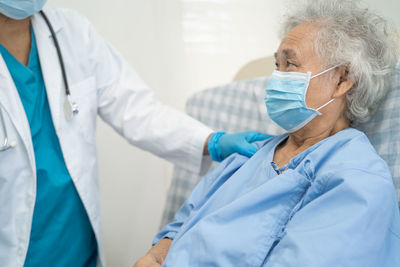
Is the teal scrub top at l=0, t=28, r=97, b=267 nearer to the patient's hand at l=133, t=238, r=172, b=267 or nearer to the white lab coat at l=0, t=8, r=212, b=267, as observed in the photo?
the white lab coat at l=0, t=8, r=212, b=267

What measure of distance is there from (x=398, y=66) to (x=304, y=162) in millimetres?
465

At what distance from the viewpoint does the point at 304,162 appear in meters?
0.92

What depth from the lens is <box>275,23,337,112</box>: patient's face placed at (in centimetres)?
98

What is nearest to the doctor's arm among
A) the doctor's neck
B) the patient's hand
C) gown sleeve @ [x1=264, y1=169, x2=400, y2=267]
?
the doctor's neck

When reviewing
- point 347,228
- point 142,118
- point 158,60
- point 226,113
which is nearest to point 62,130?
point 142,118

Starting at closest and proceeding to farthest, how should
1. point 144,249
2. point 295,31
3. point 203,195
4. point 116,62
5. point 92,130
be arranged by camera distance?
point 295,31 < point 203,195 < point 92,130 < point 116,62 < point 144,249

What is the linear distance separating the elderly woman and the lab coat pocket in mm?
455

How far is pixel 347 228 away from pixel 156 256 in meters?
0.58

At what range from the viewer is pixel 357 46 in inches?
38.4

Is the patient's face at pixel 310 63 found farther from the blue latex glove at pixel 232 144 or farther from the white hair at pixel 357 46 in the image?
the blue latex glove at pixel 232 144

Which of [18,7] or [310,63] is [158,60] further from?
[310,63]

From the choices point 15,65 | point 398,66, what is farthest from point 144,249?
point 398,66

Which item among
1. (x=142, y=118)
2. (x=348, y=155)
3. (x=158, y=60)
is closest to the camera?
(x=348, y=155)

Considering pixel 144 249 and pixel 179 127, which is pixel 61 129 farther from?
pixel 144 249
